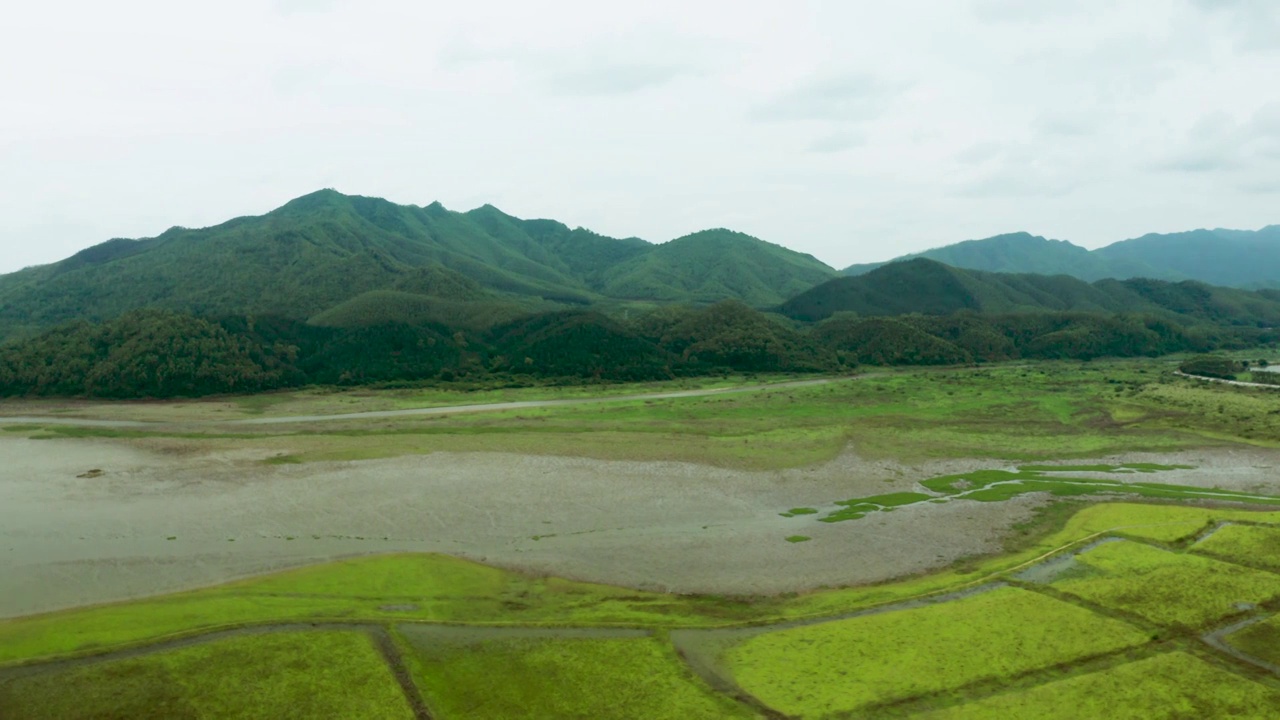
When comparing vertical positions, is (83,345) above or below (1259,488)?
above

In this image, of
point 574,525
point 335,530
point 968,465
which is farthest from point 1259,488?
point 335,530

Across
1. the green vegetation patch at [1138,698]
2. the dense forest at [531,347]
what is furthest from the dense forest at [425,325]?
the green vegetation patch at [1138,698]

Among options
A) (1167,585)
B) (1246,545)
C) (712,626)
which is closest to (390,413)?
(712,626)

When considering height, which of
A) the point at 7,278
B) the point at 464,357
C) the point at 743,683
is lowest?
the point at 743,683

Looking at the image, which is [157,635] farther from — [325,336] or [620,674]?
[325,336]

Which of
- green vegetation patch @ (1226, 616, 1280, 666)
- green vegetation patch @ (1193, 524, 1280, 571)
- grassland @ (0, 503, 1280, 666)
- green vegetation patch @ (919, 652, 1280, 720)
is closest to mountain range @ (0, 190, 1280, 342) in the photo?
grassland @ (0, 503, 1280, 666)

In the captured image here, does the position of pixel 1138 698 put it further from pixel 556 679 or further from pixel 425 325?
pixel 425 325
